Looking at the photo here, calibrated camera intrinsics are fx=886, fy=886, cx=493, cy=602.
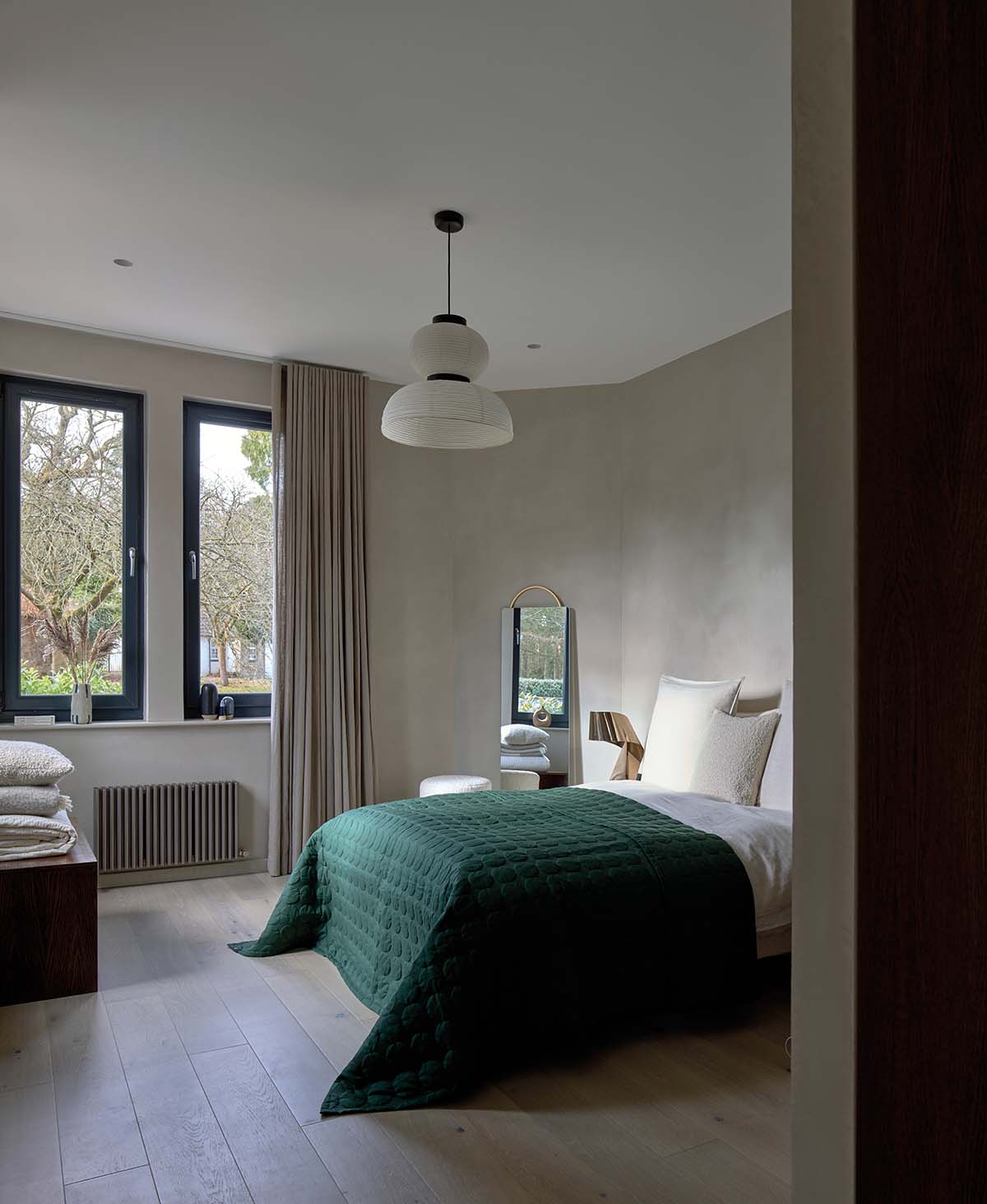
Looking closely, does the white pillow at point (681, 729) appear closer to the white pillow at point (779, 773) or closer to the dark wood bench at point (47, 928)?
the white pillow at point (779, 773)

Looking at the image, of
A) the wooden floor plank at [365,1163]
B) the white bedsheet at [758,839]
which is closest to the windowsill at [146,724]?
the white bedsheet at [758,839]

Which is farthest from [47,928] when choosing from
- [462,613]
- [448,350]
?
[462,613]

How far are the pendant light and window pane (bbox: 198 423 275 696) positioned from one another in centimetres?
193

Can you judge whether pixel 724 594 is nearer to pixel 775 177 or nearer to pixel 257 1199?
pixel 775 177

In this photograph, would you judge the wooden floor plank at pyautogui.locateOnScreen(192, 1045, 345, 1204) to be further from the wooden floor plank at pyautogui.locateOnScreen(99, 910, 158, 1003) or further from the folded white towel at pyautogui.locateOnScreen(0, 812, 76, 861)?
the folded white towel at pyautogui.locateOnScreen(0, 812, 76, 861)

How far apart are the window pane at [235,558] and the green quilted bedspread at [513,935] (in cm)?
190

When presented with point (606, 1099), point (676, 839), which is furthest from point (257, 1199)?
point (676, 839)

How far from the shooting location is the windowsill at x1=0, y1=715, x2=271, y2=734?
164 inches

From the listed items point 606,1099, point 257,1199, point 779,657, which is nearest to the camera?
point 257,1199

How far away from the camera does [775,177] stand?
2.92 m

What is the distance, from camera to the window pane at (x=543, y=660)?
5145mm

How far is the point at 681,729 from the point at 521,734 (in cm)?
129

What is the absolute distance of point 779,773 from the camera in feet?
11.7

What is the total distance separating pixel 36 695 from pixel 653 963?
10.7 ft
